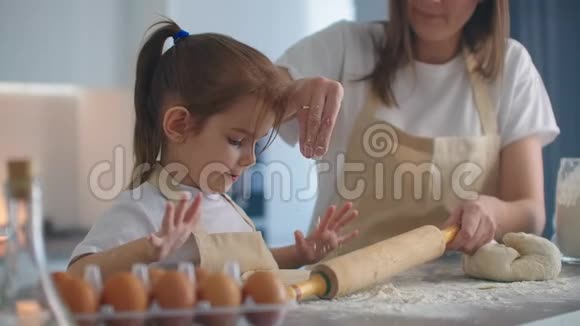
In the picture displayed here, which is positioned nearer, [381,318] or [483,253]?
[381,318]

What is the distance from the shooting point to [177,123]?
964 mm

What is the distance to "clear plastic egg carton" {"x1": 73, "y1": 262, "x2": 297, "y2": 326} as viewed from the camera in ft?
1.73

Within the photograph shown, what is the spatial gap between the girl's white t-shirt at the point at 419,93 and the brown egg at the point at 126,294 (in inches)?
30.9

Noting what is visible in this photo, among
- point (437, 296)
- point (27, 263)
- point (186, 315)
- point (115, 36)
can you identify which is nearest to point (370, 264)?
point (437, 296)

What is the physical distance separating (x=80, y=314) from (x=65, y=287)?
26 millimetres

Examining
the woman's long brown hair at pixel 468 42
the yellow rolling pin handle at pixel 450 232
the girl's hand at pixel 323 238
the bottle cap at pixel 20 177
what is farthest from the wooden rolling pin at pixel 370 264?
the woman's long brown hair at pixel 468 42

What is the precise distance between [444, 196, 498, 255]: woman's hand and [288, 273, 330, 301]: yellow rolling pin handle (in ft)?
0.99

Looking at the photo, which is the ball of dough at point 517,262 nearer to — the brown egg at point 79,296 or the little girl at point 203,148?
the little girl at point 203,148

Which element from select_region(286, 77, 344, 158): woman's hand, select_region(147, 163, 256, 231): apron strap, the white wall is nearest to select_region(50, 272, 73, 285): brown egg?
select_region(147, 163, 256, 231): apron strap

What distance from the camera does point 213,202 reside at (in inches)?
40.4

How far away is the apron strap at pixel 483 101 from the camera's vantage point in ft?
4.35

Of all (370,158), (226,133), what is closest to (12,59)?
(370,158)

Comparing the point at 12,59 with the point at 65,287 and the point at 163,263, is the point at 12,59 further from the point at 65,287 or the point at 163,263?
the point at 65,287

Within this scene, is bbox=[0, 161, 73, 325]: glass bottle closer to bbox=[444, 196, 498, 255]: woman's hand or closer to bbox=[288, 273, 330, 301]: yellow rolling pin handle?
bbox=[288, 273, 330, 301]: yellow rolling pin handle
